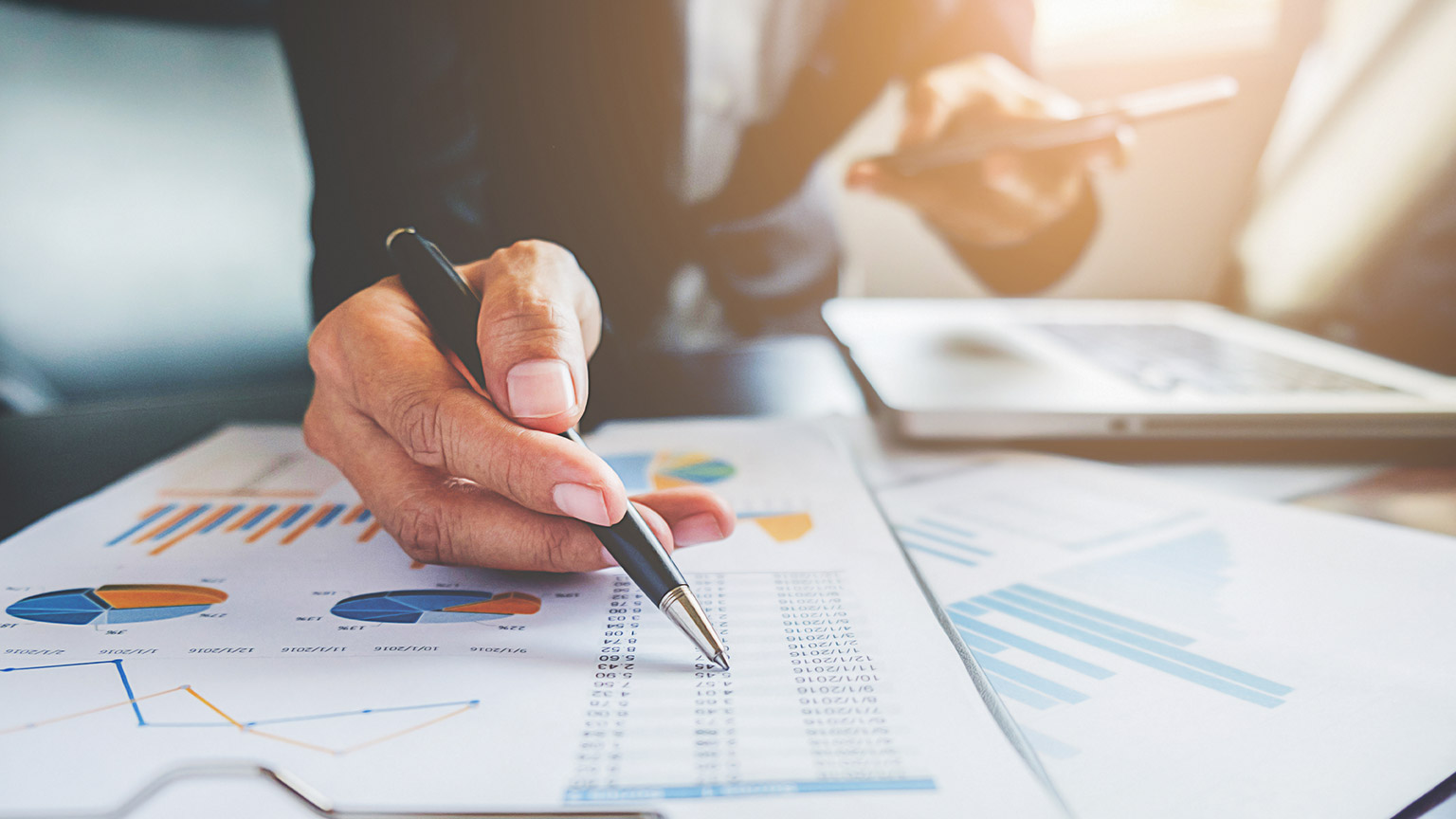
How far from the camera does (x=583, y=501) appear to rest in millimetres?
236

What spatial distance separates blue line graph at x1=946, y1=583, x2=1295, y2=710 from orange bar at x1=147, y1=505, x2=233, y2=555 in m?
0.29

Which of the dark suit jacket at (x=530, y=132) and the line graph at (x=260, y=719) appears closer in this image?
the line graph at (x=260, y=719)

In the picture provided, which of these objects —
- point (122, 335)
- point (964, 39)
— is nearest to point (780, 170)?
point (964, 39)

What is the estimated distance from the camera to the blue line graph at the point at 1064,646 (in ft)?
0.70

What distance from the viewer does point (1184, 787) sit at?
0.58ft

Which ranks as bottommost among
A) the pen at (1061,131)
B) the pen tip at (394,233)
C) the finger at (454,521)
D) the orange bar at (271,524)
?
the orange bar at (271,524)

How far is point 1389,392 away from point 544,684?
1.51 feet

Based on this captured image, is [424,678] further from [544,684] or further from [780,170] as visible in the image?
[780,170]

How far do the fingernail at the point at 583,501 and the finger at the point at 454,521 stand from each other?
0.02 m

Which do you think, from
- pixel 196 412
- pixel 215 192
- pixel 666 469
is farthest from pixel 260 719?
pixel 215 192

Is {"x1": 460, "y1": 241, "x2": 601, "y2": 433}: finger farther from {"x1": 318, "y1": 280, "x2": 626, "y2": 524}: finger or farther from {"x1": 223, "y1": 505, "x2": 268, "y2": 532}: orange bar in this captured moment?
{"x1": 223, "y1": 505, "x2": 268, "y2": 532}: orange bar

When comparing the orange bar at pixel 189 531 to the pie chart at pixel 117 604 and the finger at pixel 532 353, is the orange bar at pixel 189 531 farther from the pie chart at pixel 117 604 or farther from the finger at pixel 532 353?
the finger at pixel 532 353

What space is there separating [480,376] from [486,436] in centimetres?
3

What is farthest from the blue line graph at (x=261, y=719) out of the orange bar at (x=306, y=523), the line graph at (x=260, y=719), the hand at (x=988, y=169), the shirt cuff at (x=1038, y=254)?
the shirt cuff at (x=1038, y=254)
